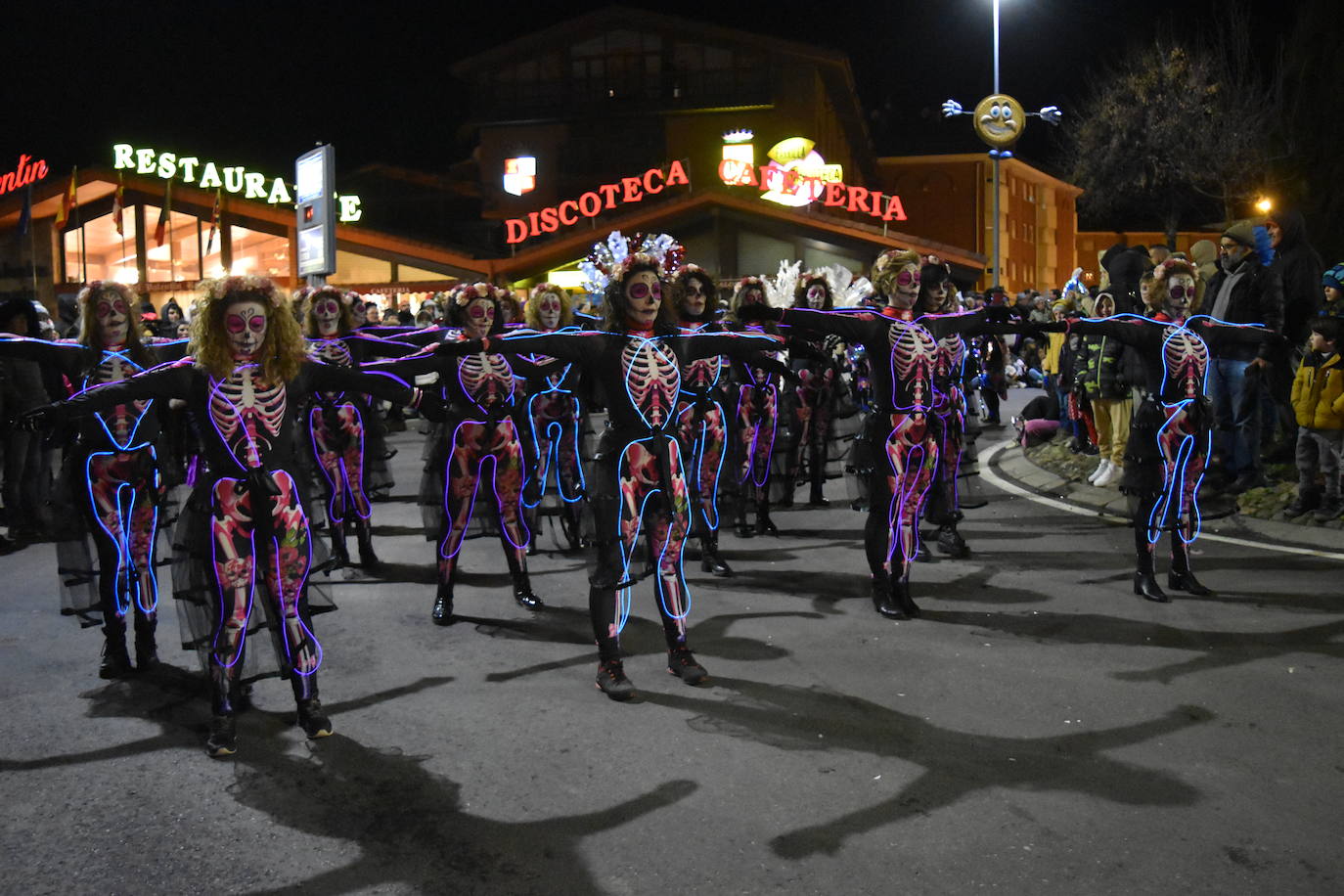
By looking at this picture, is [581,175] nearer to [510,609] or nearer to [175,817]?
[510,609]

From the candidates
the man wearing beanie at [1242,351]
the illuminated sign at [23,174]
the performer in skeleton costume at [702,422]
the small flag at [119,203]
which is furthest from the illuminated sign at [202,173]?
Answer: the man wearing beanie at [1242,351]

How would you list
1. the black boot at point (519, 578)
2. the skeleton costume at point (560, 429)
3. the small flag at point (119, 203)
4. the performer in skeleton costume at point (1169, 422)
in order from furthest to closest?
the small flag at point (119, 203), the skeleton costume at point (560, 429), the black boot at point (519, 578), the performer in skeleton costume at point (1169, 422)

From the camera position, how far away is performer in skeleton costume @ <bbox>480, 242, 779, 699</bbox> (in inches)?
229

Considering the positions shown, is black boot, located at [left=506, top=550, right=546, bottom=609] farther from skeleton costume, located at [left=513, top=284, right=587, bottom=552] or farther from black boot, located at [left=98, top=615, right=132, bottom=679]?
black boot, located at [left=98, top=615, right=132, bottom=679]

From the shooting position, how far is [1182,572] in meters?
7.54

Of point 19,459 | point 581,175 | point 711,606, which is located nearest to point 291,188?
point 581,175

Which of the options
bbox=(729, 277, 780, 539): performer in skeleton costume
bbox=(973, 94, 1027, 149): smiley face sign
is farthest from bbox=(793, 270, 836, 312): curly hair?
bbox=(973, 94, 1027, 149): smiley face sign

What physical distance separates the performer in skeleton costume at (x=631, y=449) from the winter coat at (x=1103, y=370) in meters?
7.23

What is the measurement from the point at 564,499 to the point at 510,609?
2.02m

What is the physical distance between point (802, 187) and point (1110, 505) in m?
22.8

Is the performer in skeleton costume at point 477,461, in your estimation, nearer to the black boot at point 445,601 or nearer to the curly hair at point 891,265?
the black boot at point 445,601

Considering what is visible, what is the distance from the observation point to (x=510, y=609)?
25.1ft

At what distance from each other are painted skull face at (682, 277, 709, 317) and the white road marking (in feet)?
14.2

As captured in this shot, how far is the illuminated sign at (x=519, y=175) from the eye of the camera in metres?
40.9
